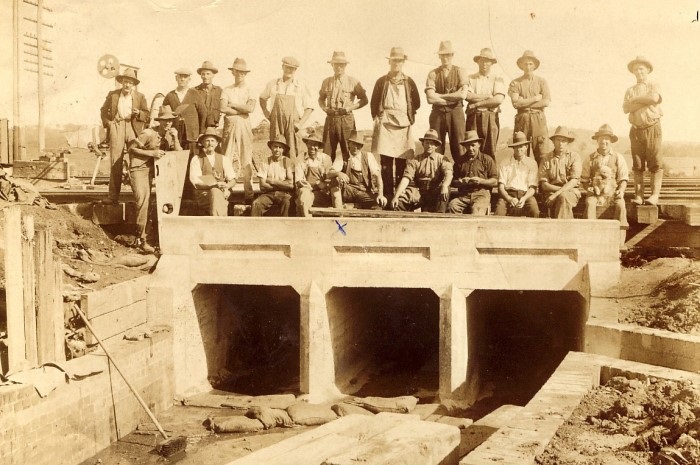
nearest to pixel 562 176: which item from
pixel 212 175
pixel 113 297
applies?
pixel 212 175

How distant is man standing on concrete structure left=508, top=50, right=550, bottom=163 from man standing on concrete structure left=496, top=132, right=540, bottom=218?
379 mm

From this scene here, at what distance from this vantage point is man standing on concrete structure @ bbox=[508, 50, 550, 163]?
14.1m

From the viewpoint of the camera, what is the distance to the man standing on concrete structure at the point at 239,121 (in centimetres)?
1477

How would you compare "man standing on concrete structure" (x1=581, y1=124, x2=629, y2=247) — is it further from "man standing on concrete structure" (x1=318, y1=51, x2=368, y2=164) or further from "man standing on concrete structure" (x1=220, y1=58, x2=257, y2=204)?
"man standing on concrete structure" (x1=220, y1=58, x2=257, y2=204)

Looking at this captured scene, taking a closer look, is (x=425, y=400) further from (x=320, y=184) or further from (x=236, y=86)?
(x=236, y=86)

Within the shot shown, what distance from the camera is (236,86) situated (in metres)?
14.9

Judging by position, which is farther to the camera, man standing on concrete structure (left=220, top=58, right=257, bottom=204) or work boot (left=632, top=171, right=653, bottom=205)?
man standing on concrete structure (left=220, top=58, right=257, bottom=204)

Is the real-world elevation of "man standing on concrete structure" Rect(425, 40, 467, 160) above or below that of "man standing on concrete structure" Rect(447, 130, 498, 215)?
above

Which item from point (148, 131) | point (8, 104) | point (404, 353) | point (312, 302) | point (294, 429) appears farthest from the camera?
point (8, 104)

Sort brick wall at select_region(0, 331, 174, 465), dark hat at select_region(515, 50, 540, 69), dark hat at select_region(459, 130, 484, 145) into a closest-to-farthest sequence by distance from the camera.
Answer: brick wall at select_region(0, 331, 174, 465), dark hat at select_region(459, 130, 484, 145), dark hat at select_region(515, 50, 540, 69)

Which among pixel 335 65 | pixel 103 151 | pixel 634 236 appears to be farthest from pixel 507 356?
pixel 103 151

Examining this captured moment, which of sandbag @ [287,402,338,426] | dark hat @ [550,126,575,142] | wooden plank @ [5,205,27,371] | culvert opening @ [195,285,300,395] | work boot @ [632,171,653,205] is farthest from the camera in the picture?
culvert opening @ [195,285,300,395]

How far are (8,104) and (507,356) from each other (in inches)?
559

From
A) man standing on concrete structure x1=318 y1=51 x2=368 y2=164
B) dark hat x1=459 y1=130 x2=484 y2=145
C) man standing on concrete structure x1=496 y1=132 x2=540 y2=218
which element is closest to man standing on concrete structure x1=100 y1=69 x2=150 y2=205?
man standing on concrete structure x1=318 y1=51 x2=368 y2=164
